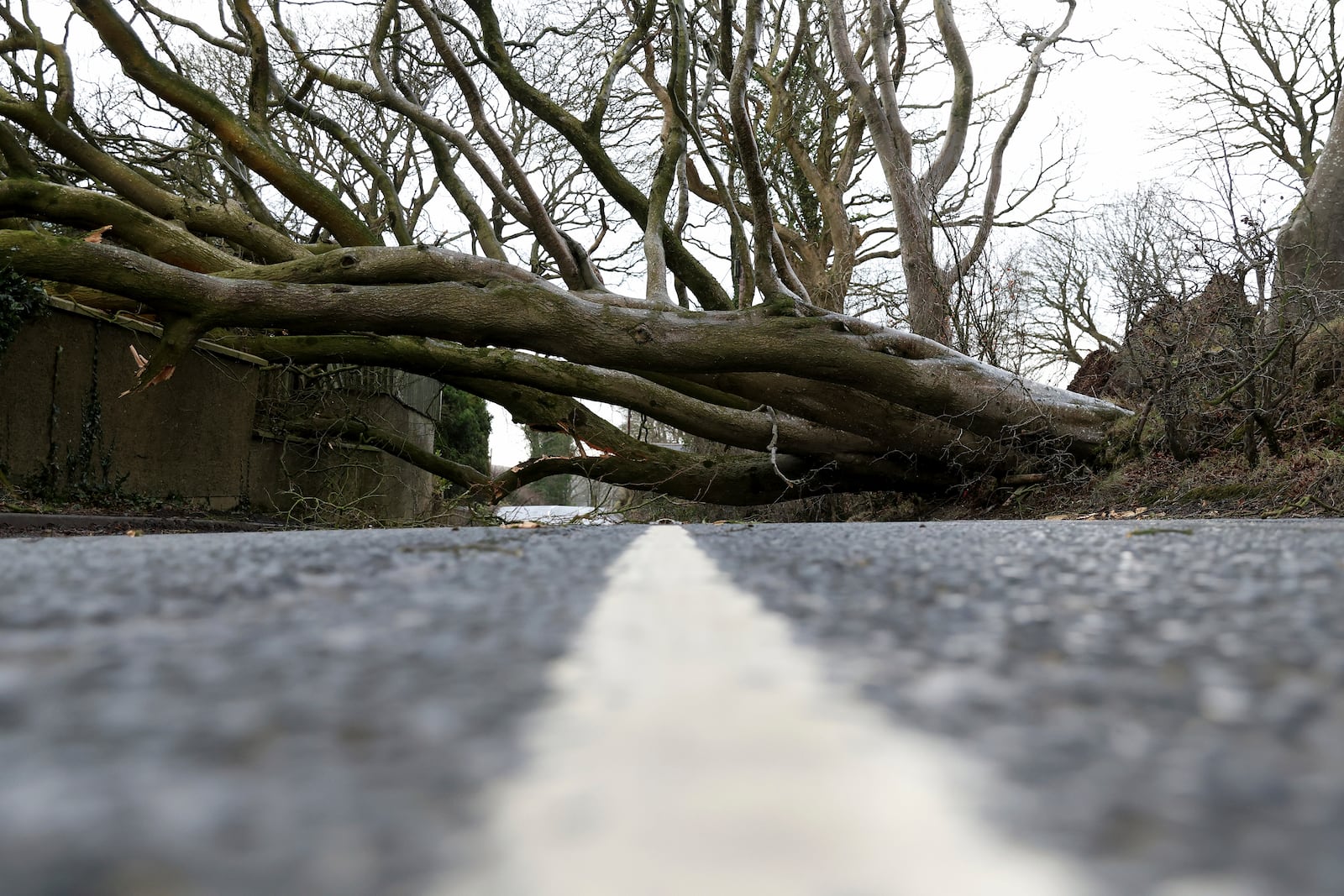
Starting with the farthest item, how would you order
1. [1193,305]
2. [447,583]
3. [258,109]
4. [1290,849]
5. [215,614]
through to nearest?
[258,109] → [1193,305] → [447,583] → [215,614] → [1290,849]

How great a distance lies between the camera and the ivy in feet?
22.4

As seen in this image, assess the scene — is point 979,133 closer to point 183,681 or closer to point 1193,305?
point 1193,305

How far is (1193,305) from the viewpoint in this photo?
4941mm

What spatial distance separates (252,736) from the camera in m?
0.20

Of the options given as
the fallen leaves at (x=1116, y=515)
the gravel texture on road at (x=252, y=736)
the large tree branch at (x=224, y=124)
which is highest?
the large tree branch at (x=224, y=124)

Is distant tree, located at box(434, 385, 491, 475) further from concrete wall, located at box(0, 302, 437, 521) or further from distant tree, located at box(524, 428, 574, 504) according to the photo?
concrete wall, located at box(0, 302, 437, 521)

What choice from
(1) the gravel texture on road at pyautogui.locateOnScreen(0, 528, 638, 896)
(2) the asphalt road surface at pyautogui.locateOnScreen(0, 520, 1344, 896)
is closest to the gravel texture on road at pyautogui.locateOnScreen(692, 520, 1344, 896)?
(2) the asphalt road surface at pyautogui.locateOnScreen(0, 520, 1344, 896)

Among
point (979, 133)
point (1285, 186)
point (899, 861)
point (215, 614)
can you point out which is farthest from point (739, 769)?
point (979, 133)

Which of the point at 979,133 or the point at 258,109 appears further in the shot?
the point at 979,133

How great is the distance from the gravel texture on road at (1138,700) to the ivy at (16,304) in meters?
8.42

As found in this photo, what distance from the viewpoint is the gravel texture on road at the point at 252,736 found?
149 mm

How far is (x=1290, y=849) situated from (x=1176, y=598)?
301mm

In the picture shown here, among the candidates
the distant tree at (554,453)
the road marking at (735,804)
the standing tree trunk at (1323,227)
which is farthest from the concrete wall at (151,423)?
the distant tree at (554,453)

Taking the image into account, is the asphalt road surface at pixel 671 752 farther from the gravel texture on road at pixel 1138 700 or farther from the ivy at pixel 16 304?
the ivy at pixel 16 304
